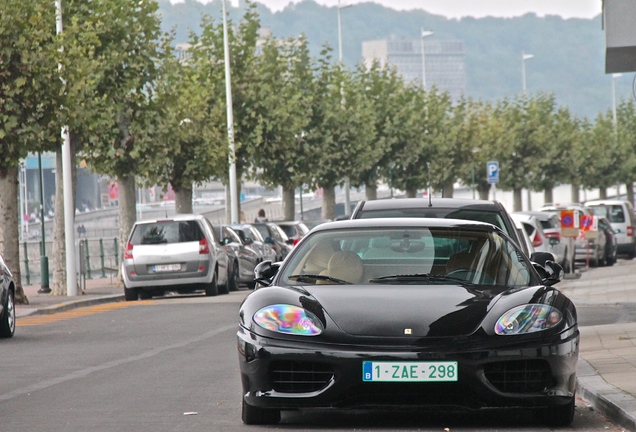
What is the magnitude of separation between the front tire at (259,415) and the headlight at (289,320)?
0.61 metres

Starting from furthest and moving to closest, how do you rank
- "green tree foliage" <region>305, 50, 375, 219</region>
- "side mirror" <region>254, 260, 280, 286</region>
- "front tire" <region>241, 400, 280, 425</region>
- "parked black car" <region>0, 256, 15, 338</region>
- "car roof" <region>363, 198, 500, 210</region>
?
"green tree foliage" <region>305, 50, 375, 219</region>
"parked black car" <region>0, 256, 15, 338</region>
"car roof" <region>363, 198, 500, 210</region>
"side mirror" <region>254, 260, 280, 286</region>
"front tire" <region>241, 400, 280, 425</region>

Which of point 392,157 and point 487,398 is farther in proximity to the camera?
point 392,157

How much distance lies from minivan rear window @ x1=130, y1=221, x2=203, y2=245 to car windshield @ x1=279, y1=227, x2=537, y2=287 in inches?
819

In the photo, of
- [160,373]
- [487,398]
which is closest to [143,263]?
[160,373]

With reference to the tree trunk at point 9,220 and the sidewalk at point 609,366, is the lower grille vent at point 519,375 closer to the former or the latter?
the sidewalk at point 609,366

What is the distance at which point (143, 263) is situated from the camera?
31.0m

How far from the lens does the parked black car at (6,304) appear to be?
19.6 meters

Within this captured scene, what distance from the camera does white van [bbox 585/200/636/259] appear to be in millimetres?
51188

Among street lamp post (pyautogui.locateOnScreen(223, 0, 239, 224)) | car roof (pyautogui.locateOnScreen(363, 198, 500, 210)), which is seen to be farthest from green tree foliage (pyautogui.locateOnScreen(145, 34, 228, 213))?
car roof (pyautogui.locateOnScreen(363, 198, 500, 210))

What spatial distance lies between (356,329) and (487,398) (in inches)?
33.8

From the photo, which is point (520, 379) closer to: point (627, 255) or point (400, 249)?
point (400, 249)

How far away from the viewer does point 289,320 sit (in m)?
9.16

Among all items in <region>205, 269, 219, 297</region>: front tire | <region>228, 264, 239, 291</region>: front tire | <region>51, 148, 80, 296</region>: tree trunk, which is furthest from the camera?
<region>51, 148, 80, 296</region>: tree trunk

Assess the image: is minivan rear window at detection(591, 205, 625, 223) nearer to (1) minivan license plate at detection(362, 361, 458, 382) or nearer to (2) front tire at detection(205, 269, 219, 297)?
(2) front tire at detection(205, 269, 219, 297)
